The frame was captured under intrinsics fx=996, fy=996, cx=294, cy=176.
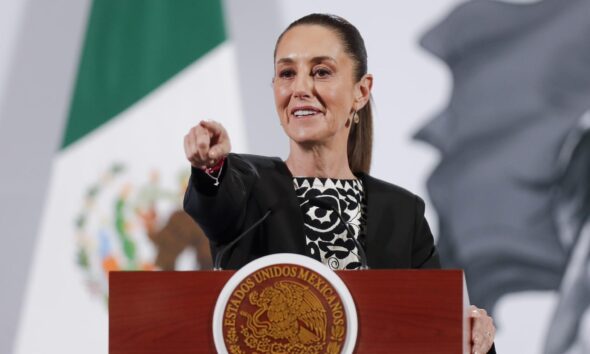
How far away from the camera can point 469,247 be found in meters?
3.74

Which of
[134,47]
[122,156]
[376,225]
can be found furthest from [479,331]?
[134,47]

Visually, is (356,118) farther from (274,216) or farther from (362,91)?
(274,216)

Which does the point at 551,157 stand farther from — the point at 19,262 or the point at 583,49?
the point at 19,262

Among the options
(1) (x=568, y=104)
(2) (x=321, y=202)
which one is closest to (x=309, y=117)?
(2) (x=321, y=202)

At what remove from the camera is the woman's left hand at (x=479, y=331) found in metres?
1.79

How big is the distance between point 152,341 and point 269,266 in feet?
0.70

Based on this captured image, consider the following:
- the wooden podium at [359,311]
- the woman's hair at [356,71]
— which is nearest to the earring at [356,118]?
the woman's hair at [356,71]

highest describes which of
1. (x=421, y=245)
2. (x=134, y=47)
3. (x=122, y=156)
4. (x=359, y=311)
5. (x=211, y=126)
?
(x=134, y=47)

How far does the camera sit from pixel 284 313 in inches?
59.6

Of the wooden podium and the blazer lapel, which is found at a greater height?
the blazer lapel

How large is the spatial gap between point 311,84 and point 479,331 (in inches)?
25.3

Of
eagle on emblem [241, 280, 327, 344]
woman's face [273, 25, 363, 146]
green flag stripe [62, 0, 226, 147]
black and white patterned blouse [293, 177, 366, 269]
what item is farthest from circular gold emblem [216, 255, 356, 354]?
green flag stripe [62, 0, 226, 147]

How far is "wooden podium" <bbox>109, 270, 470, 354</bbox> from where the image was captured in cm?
152

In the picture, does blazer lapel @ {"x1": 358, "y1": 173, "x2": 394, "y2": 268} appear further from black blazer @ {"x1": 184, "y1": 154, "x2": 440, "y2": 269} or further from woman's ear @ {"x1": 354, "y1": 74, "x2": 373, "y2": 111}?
woman's ear @ {"x1": 354, "y1": 74, "x2": 373, "y2": 111}
